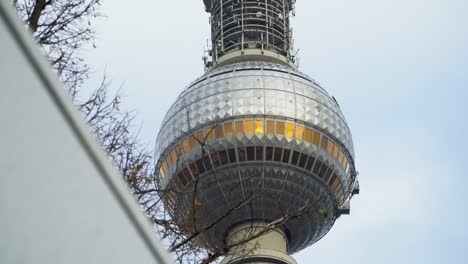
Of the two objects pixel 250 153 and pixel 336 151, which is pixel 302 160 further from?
pixel 250 153

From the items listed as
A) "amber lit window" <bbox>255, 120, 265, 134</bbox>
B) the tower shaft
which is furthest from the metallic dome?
the tower shaft

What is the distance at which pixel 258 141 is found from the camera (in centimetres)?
3934

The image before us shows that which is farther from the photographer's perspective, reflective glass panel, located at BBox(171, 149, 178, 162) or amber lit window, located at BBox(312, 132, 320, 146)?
amber lit window, located at BBox(312, 132, 320, 146)

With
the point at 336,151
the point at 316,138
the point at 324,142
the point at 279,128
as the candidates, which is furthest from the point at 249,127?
the point at 336,151

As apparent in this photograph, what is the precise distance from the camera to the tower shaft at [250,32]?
4428 cm

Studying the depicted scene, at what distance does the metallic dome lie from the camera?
3888cm

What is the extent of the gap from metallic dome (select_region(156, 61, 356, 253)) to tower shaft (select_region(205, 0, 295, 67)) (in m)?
3.20

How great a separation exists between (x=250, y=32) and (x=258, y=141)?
9489mm

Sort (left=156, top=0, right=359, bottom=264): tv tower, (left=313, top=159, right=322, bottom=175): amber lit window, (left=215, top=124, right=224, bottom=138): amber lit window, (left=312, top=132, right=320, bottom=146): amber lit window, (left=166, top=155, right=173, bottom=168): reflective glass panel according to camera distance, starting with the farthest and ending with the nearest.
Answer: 1. (left=166, top=155, right=173, bottom=168): reflective glass panel
2. (left=313, top=159, right=322, bottom=175): amber lit window
3. (left=312, top=132, right=320, bottom=146): amber lit window
4. (left=215, top=124, right=224, bottom=138): amber lit window
5. (left=156, top=0, right=359, bottom=264): tv tower

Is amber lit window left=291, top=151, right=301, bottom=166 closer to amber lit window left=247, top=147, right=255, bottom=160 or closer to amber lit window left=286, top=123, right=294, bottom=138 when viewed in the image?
amber lit window left=286, top=123, right=294, bottom=138

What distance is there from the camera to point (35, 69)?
2.73 ft

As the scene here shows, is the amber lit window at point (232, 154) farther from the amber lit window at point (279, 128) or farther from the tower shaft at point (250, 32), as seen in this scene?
the tower shaft at point (250, 32)

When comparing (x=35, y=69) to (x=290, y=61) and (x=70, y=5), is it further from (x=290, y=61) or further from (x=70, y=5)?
(x=290, y=61)

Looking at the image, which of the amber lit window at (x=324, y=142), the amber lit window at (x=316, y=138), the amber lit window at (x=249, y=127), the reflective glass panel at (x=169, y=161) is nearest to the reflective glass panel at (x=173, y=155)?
the reflective glass panel at (x=169, y=161)
